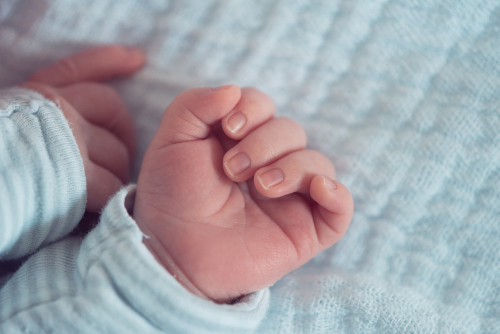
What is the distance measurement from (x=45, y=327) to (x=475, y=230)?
68 centimetres

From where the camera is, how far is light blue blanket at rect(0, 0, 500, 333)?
2.40 ft

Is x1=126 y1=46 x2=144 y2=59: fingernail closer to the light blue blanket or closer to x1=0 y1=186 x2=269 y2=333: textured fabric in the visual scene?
the light blue blanket

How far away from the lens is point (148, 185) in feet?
2.21

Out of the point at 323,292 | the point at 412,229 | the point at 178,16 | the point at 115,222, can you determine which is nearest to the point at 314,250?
the point at 323,292

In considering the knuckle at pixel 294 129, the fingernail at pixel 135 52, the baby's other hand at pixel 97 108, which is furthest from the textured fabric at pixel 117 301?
the fingernail at pixel 135 52

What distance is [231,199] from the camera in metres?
0.71

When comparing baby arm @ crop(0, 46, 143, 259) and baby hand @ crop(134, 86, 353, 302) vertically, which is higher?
baby hand @ crop(134, 86, 353, 302)

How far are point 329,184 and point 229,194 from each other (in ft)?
0.52

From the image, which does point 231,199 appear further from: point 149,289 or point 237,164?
point 149,289

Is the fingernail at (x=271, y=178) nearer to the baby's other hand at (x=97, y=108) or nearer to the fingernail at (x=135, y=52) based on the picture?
the baby's other hand at (x=97, y=108)

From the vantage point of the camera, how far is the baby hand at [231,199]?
25.4 inches

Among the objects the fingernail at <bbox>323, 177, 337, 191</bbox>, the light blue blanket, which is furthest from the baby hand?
the light blue blanket

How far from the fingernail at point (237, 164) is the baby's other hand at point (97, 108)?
23 cm

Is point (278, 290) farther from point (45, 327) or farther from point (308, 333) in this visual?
point (45, 327)
